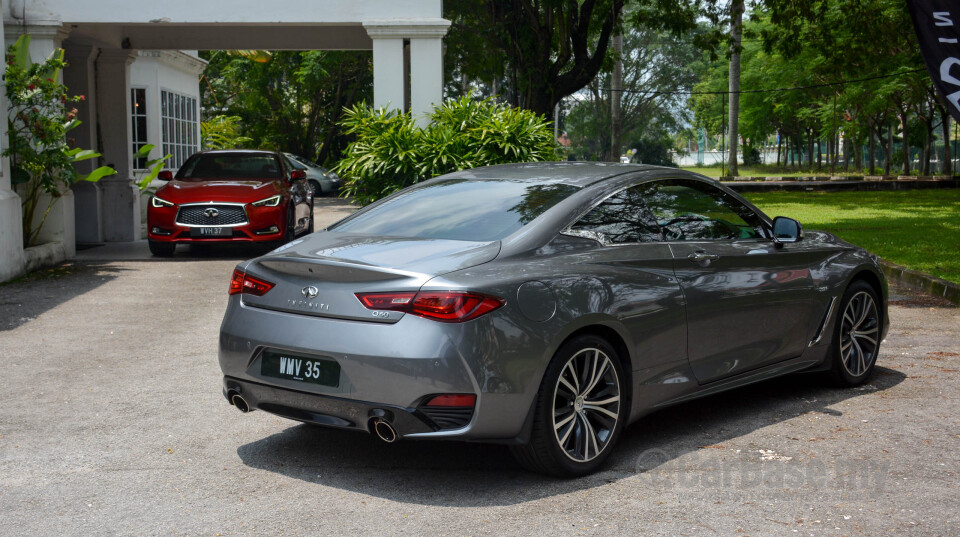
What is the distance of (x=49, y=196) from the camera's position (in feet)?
48.9

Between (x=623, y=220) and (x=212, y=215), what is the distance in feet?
34.4

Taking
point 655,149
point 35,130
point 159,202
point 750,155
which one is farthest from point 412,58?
point 750,155

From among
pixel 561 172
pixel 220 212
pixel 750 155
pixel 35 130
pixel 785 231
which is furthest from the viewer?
pixel 750 155

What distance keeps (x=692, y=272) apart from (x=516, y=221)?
108 centimetres

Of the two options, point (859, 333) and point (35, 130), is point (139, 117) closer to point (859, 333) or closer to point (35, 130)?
point (35, 130)

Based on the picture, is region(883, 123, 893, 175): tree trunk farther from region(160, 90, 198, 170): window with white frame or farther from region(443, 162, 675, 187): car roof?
region(443, 162, 675, 187): car roof

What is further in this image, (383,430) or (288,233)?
(288,233)

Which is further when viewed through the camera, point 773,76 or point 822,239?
point 773,76

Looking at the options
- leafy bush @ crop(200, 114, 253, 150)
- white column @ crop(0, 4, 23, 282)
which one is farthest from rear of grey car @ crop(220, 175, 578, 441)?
leafy bush @ crop(200, 114, 253, 150)

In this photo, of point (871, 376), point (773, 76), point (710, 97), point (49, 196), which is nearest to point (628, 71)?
point (710, 97)

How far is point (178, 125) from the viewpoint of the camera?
2403 cm

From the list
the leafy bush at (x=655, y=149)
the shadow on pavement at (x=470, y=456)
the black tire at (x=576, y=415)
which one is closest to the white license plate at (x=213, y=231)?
the shadow on pavement at (x=470, y=456)

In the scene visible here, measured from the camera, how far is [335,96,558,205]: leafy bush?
12.9m

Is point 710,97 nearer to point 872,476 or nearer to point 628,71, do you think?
point 628,71
